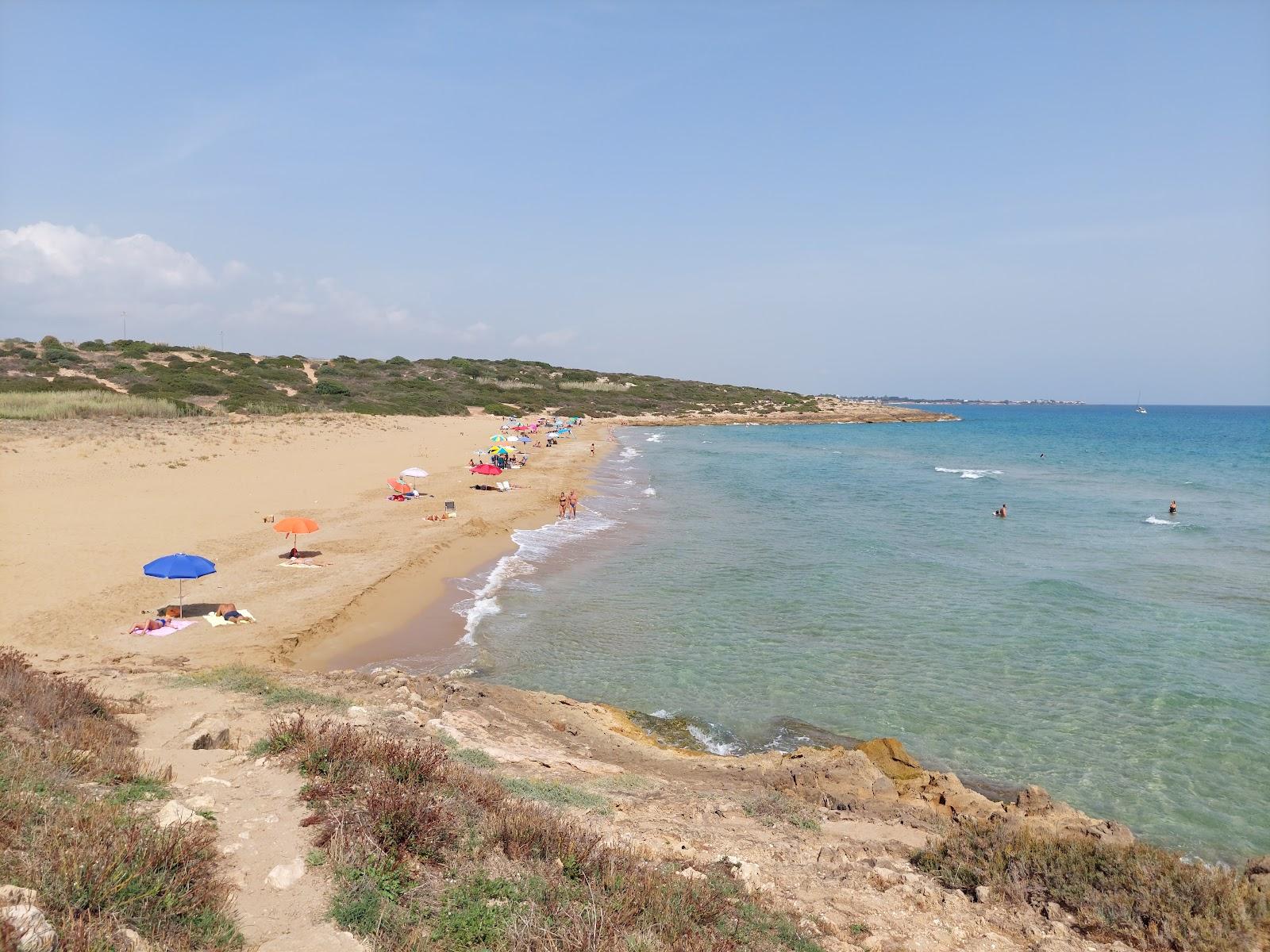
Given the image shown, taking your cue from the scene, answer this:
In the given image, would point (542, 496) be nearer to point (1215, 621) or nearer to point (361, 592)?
point (361, 592)

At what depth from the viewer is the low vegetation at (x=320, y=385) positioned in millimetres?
54938

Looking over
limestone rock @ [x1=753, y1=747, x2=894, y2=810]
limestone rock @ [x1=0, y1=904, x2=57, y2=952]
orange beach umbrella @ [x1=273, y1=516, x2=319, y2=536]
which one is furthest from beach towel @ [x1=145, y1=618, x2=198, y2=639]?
limestone rock @ [x1=753, y1=747, x2=894, y2=810]

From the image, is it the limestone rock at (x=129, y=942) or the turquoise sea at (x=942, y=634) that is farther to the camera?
the turquoise sea at (x=942, y=634)

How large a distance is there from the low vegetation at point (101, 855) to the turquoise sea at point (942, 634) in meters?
Result: 7.03

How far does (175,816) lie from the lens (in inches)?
207

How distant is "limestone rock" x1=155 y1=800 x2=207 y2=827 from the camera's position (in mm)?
5125

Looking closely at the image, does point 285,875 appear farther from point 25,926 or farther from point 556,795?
point 556,795

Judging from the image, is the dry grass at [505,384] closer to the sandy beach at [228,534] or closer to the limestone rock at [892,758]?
the sandy beach at [228,534]

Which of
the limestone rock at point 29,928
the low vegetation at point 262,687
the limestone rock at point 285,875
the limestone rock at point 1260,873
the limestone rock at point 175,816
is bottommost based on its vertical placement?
the low vegetation at point 262,687

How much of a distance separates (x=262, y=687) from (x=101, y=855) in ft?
19.1

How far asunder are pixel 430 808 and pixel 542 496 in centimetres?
2514

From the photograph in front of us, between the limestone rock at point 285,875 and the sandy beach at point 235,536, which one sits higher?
the limestone rock at point 285,875

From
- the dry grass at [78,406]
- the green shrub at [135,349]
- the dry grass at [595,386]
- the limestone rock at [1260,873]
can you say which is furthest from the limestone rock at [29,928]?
the dry grass at [595,386]

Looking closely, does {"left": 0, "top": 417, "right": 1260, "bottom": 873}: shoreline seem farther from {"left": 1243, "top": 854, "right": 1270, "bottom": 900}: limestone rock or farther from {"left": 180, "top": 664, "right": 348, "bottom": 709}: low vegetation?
{"left": 1243, "top": 854, "right": 1270, "bottom": 900}: limestone rock
